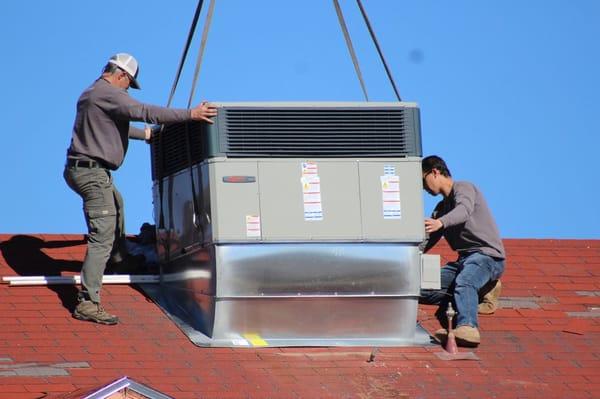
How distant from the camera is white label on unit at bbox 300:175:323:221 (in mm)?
12641

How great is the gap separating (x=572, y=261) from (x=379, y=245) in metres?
3.52

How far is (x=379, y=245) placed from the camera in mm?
12742

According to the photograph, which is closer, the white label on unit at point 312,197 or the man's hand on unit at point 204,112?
the man's hand on unit at point 204,112

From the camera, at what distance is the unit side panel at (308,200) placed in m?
12.6

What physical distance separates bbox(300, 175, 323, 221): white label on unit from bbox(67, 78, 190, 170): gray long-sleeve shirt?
44.2 inches

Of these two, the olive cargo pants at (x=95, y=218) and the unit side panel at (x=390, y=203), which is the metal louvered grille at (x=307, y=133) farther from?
the olive cargo pants at (x=95, y=218)

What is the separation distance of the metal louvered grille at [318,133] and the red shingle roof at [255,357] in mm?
1620

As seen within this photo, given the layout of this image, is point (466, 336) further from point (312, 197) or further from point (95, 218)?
point (95, 218)

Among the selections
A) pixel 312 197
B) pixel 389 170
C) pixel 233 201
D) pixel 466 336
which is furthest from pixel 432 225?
pixel 233 201

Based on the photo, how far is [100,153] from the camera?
12805 millimetres

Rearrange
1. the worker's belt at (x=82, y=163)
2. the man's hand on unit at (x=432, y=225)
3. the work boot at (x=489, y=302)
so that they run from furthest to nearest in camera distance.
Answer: the work boot at (x=489, y=302) → the man's hand on unit at (x=432, y=225) → the worker's belt at (x=82, y=163)

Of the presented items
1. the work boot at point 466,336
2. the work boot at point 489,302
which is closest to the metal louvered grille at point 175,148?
the work boot at point 466,336

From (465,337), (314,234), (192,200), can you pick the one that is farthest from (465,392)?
(192,200)

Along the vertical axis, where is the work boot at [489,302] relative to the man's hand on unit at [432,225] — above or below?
below
